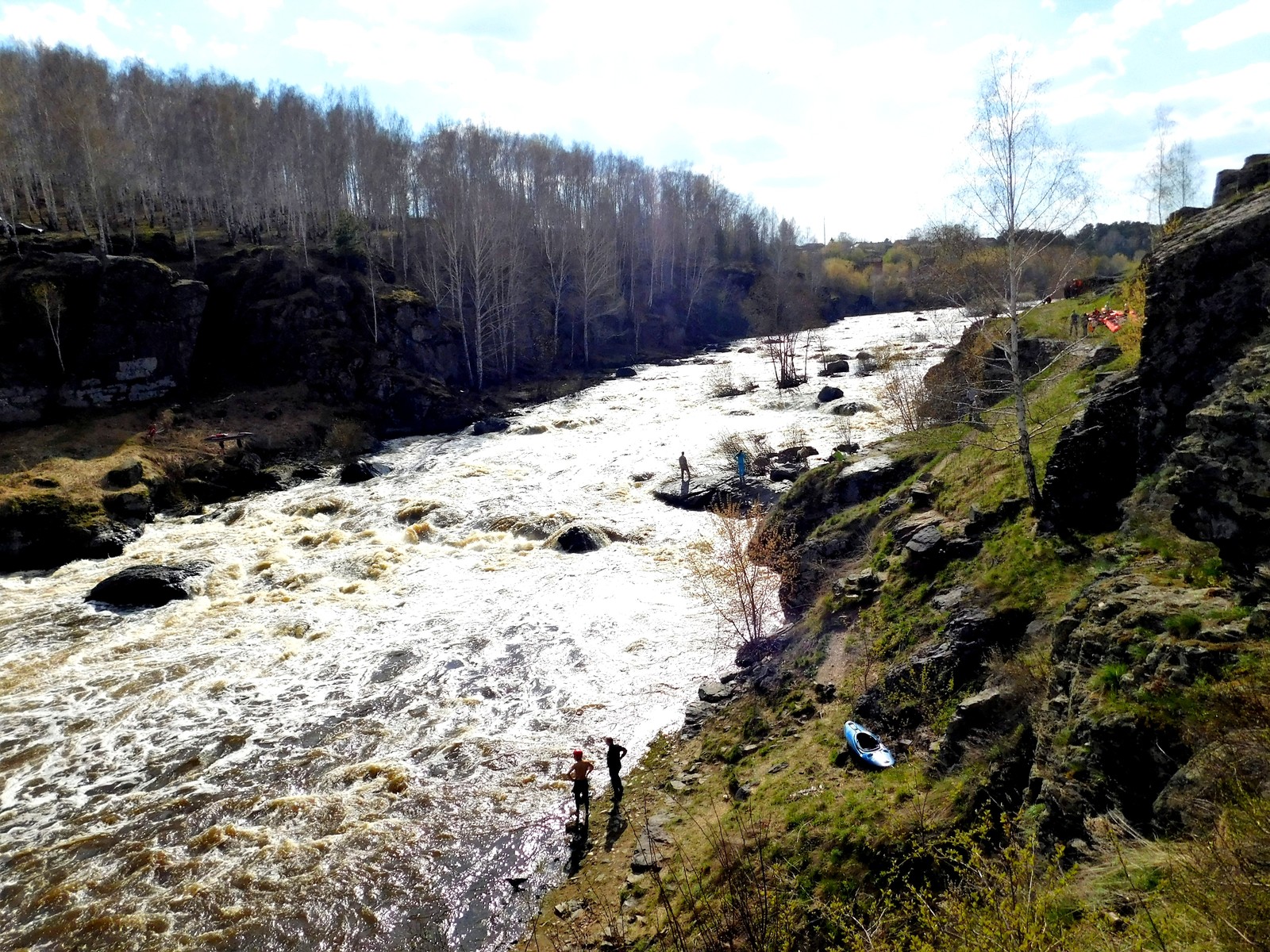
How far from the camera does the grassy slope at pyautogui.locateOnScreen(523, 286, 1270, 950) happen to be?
540 cm

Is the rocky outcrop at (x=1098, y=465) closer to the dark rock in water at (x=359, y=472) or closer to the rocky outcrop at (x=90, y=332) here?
the dark rock in water at (x=359, y=472)

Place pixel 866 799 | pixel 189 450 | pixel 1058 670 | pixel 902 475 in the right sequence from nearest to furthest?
pixel 1058 670 → pixel 866 799 → pixel 902 475 → pixel 189 450

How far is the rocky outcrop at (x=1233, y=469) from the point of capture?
Result: 797cm

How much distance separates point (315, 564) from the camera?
25688 millimetres

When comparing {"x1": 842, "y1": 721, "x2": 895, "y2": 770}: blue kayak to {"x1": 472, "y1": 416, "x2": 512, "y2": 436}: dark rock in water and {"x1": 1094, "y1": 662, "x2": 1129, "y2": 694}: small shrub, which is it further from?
{"x1": 472, "y1": 416, "x2": 512, "y2": 436}: dark rock in water

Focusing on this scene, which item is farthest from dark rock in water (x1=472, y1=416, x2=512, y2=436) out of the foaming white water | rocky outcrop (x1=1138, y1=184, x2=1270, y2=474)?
rocky outcrop (x1=1138, y1=184, x2=1270, y2=474)

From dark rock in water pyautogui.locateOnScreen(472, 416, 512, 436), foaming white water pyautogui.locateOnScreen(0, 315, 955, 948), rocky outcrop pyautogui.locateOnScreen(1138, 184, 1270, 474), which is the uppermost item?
rocky outcrop pyautogui.locateOnScreen(1138, 184, 1270, 474)

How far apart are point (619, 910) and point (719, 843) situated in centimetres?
190

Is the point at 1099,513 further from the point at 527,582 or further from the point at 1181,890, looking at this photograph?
the point at 527,582

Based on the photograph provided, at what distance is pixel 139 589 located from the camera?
22828 mm

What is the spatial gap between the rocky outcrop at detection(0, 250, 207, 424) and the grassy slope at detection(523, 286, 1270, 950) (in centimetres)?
4130

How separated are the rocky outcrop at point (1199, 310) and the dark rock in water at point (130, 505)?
1426 inches

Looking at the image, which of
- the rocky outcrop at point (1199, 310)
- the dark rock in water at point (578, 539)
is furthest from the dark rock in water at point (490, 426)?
the rocky outcrop at point (1199, 310)

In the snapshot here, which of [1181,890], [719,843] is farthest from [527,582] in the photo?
[1181,890]
